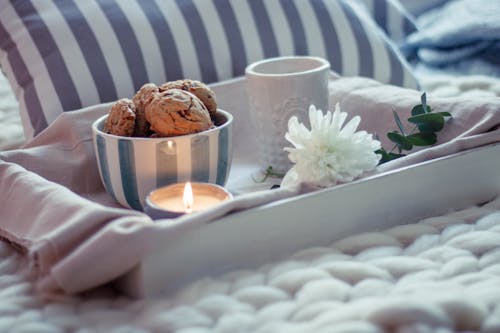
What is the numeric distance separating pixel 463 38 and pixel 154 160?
1.93ft

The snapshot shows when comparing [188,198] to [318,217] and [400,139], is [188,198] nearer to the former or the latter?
[318,217]

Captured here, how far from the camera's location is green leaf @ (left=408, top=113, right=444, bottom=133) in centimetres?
70

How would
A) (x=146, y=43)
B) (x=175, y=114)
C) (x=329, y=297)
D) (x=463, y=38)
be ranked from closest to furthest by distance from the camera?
(x=329, y=297) < (x=175, y=114) < (x=146, y=43) < (x=463, y=38)

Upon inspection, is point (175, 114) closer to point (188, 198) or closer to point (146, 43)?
point (188, 198)

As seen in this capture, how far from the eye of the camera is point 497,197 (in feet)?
2.22

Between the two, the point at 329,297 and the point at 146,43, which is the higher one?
the point at 146,43

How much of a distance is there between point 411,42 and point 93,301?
2.40 ft

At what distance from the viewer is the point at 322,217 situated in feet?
1.97

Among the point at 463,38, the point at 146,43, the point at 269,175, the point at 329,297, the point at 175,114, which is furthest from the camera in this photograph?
the point at 463,38

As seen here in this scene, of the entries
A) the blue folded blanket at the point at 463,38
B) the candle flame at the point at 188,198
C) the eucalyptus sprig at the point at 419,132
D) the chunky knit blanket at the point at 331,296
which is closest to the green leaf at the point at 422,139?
the eucalyptus sprig at the point at 419,132

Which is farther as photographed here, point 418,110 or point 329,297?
point 418,110

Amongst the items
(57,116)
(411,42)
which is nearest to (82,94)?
(57,116)

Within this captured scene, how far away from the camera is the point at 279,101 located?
0.73m

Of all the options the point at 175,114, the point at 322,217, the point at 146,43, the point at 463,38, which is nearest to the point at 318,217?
the point at 322,217
